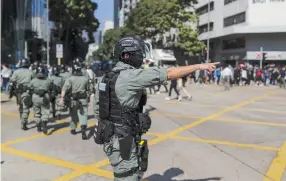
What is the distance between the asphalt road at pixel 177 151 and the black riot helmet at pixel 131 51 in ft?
7.33

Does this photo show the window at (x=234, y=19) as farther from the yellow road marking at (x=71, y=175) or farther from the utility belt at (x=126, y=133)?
the utility belt at (x=126, y=133)

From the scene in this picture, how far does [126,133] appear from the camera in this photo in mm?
3318

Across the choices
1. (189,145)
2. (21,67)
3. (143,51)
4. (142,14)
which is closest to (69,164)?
(189,145)

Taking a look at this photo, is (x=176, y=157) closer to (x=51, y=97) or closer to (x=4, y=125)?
(x=51, y=97)

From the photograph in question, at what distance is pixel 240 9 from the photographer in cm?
A: 3875

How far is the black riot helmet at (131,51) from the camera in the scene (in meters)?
3.36

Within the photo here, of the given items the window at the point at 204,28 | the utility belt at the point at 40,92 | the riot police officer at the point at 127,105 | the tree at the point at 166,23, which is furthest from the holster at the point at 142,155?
the window at the point at 204,28

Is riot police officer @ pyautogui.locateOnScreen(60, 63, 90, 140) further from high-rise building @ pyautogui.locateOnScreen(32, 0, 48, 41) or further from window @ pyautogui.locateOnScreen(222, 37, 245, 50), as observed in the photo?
high-rise building @ pyautogui.locateOnScreen(32, 0, 48, 41)

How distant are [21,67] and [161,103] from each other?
630 centimetres

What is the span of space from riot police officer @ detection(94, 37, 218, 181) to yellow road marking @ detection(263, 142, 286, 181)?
2.48m

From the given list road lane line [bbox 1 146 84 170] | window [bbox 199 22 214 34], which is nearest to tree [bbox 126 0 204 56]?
window [bbox 199 22 214 34]

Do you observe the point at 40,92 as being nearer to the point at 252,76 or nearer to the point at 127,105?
the point at 127,105

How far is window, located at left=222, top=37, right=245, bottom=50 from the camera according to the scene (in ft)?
129

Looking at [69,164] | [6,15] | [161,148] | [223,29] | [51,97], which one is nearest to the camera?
[69,164]
